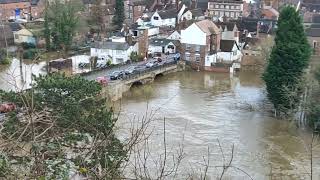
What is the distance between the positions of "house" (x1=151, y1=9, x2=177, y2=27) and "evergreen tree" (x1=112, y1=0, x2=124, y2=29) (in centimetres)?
188

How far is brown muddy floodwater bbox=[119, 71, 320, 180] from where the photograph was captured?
12102 mm

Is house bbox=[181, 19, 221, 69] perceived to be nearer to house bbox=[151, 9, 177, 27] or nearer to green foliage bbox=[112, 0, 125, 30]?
house bbox=[151, 9, 177, 27]

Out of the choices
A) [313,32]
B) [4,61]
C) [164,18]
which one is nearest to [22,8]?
[164,18]

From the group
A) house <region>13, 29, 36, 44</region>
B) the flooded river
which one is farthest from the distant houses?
house <region>13, 29, 36, 44</region>

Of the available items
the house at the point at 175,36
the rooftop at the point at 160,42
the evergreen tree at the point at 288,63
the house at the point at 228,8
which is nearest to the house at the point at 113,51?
the rooftop at the point at 160,42

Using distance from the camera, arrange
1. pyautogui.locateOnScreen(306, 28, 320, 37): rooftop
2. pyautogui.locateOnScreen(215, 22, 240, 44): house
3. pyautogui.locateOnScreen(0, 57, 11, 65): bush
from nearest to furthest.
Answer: pyautogui.locateOnScreen(0, 57, 11, 65): bush → pyautogui.locateOnScreen(215, 22, 240, 44): house → pyautogui.locateOnScreen(306, 28, 320, 37): rooftop

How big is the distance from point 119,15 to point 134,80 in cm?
1075

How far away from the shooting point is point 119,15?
30047mm

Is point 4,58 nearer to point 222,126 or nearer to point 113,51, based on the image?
point 113,51

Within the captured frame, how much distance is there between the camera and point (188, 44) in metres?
23.9

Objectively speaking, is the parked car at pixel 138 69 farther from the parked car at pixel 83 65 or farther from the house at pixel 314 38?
the house at pixel 314 38

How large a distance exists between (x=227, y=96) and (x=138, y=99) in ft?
10.7

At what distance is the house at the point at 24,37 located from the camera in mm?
27062

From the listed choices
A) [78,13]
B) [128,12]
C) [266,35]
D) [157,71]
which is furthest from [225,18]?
[157,71]
